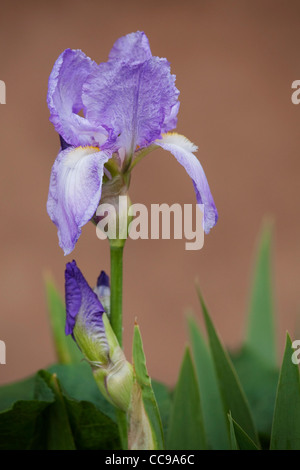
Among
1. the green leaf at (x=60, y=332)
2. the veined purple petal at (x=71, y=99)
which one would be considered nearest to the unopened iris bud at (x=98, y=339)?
the veined purple petal at (x=71, y=99)

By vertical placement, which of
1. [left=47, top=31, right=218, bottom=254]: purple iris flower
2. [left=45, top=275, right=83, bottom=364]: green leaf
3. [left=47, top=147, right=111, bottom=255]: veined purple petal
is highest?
[left=47, top=31, right=218, bottom=254]: purple iris flower

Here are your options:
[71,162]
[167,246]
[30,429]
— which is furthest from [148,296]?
[71,162]

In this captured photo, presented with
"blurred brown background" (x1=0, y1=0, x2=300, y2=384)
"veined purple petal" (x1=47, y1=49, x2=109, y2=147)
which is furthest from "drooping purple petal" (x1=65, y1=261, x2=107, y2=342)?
"blurred brown background" (x1=0, y1=0, x2=300, y2=384)

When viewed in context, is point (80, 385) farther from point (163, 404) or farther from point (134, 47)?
point (134, 47)

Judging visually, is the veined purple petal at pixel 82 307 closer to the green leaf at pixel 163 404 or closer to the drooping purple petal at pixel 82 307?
the drooping purple petal at pixel 82 307

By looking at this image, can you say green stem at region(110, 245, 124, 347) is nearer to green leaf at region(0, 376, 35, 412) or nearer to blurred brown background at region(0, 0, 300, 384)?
green leaf at region(0, 376, 35, 412)

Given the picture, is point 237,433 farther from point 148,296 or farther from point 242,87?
point 242,87

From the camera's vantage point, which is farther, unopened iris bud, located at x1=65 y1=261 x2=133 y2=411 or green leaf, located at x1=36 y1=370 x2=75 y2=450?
green leaf, located at x1=36 y1=370 x2=75 y2=450
